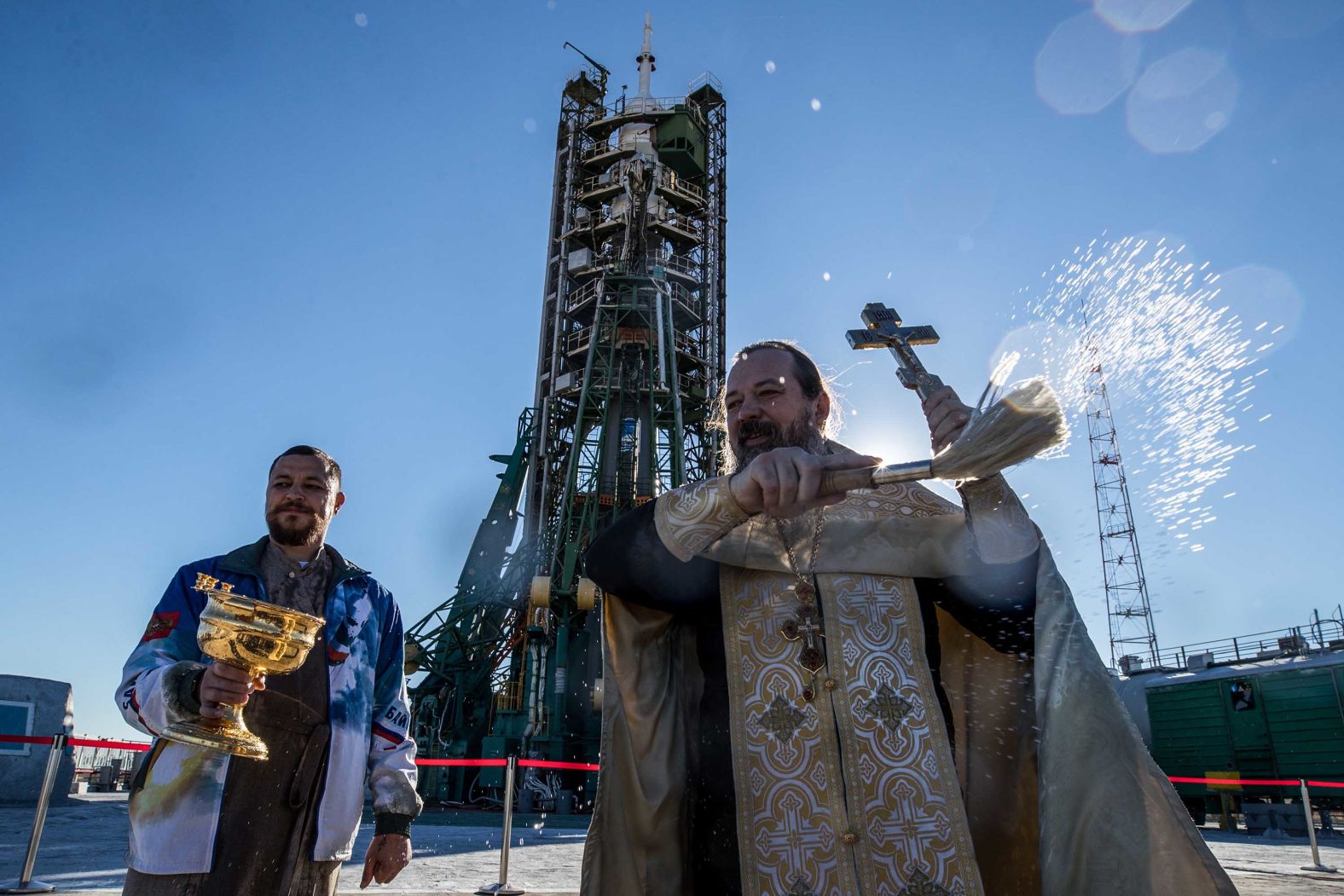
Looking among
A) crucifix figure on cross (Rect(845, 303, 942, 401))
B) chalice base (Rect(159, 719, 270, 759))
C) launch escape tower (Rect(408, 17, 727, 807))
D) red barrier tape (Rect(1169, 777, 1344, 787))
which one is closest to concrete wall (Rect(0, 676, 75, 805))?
launch escape tower (Rect(408, 17, 727, 807))

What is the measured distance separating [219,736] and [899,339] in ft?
7.72

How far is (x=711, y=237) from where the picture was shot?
102 ft

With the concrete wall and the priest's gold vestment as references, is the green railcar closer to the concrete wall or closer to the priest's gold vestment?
the priest's gold vestment

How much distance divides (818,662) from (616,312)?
23.8 metres

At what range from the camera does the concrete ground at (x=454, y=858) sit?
255 inches

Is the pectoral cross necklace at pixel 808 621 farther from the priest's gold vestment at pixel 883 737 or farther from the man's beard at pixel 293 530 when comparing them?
the man's beard at pixel 293 530

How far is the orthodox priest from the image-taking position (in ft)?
6.90

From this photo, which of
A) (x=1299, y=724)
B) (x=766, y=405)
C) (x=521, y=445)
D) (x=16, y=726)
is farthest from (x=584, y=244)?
(x=766, y=405)

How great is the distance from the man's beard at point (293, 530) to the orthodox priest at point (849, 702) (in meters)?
1.20

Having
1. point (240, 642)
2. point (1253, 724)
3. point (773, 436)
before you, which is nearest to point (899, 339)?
point (773, 436)

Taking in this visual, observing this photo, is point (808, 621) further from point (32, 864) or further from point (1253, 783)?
point (1253, 783)

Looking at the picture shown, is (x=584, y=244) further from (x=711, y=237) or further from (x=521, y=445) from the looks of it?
(x=521, y=445)

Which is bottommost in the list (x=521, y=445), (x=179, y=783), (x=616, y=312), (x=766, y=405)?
(x=179, y=783)

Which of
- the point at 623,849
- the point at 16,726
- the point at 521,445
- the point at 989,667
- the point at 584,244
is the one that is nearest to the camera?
the point at 623,849
